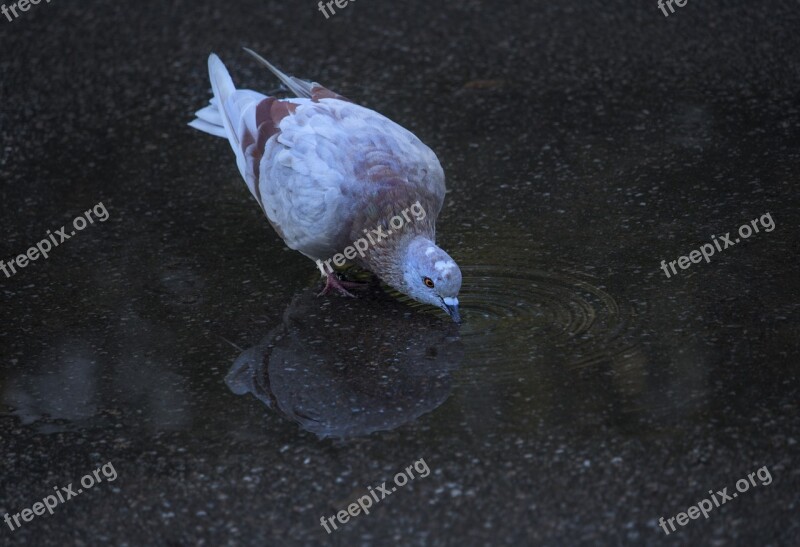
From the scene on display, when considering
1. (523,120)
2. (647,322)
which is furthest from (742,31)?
(647,322)

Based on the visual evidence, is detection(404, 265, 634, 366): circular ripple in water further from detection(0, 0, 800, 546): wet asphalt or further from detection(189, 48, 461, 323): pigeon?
detection(189, 48, 461, 323): pigeon

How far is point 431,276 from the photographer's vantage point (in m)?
4.48

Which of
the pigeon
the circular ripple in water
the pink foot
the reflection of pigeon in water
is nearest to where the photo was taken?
the reflection of pigeon in water

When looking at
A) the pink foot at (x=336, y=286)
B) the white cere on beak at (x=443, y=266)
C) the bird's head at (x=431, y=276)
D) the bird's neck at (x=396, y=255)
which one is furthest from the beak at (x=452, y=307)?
the pink foot at (x=336, y=286)

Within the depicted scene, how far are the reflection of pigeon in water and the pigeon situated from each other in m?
0.15

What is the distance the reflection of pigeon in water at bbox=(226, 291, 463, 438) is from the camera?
4.02 m

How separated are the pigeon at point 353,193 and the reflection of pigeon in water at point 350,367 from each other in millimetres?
152

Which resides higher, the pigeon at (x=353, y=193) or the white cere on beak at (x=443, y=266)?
the pigeon at (x=353, y=193)

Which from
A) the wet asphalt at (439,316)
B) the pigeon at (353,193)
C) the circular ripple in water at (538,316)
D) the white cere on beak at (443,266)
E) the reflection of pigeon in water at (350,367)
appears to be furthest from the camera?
the pigeon at (353,193)

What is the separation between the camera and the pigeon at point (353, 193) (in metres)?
4.64

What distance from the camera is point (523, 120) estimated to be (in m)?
6.49

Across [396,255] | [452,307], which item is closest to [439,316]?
[452,307]

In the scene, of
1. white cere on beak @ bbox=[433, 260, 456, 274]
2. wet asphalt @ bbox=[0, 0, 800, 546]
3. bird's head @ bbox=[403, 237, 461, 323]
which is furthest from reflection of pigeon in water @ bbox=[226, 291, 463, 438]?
white cere on beak @ bbox=[433, 260, 456, 274]

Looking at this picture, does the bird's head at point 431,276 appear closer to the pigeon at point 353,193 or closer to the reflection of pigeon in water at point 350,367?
the pigeon at point 353,193
